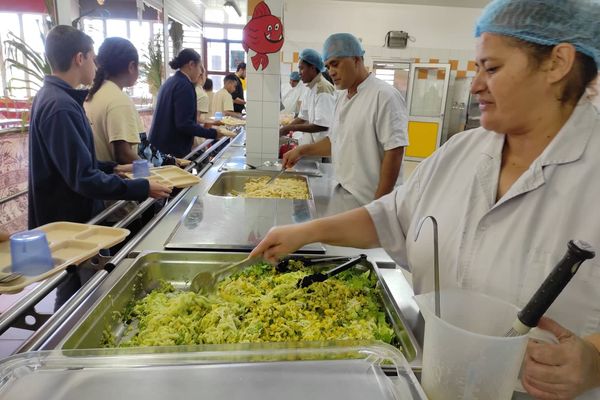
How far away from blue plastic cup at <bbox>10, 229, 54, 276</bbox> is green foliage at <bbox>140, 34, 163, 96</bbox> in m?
6.55

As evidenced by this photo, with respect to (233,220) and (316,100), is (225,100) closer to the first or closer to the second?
(316,100)

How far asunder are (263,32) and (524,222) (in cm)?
248

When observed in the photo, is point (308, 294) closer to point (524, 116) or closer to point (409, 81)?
point (524, 116)

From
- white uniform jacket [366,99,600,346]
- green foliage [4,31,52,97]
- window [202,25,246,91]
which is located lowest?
white uniform jacket [366,99,600,346]

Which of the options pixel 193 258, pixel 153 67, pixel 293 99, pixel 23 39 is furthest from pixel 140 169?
A: pixel 153 67

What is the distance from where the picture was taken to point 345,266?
1268 mm

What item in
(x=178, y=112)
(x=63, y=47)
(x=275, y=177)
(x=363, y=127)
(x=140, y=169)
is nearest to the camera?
(x=63, y=47)

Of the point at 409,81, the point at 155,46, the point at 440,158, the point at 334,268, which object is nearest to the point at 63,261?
the point at 334,268

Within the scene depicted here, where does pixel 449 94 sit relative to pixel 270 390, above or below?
above

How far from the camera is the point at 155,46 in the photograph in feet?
24.0

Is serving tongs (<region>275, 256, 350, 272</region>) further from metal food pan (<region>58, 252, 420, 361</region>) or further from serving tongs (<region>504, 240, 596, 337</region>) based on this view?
serving tongs (<region>504, 240, 596, 337</region>)

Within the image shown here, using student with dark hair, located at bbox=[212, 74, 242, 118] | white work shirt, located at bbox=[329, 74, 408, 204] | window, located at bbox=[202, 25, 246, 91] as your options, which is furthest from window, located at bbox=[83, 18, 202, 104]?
white work shirt, located at bbox=[329, 74, 408, 204]

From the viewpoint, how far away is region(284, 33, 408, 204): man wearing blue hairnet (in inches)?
91.1

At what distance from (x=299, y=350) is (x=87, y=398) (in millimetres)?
376
